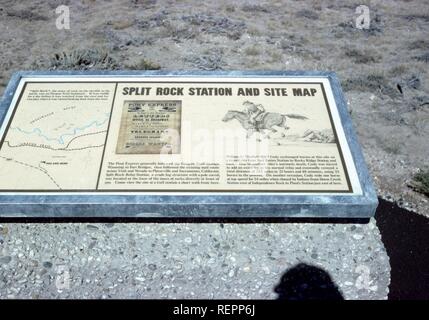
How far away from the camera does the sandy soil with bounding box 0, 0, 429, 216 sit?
18.5 ft

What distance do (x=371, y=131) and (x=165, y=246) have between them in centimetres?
291

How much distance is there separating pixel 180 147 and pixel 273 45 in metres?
3.80

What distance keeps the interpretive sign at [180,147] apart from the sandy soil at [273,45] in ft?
4.83

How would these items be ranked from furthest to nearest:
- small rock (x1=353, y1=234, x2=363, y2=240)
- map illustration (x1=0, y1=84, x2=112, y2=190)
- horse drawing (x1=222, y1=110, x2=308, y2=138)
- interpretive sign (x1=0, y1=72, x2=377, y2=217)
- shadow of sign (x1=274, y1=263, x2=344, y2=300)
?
small rock (x1=353, y1=234, x2=363, y2=240) → horse drawing (x1=222, y1=110, x2=308, y2=138) → shadow of sign (x1=274, y1=263, x2=344, y2=300) → map illustration (x1=0, y1=84, x2=112, y2=190) → interpretive sign (x1=0, y1=72, x2=377, y2=217)

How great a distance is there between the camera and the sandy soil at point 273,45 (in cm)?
564

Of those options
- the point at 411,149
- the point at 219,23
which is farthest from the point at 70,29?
the point at 411,149

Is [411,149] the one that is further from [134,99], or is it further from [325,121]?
[134,99]

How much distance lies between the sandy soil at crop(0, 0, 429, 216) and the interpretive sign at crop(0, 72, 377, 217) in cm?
147

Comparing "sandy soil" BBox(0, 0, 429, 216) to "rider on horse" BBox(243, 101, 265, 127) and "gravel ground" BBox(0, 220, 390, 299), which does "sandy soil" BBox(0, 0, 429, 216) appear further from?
"rider on horse" BBox(243, 101, 265, 127)

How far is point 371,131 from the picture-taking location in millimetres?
5469

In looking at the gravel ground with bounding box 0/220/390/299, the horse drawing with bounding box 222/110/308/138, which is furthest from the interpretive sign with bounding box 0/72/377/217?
the gravel ground with bounding box 0/220/390/299

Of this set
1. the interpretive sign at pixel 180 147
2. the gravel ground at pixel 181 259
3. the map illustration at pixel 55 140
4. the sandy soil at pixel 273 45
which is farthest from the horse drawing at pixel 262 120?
the sandy soil at pixel 273 45

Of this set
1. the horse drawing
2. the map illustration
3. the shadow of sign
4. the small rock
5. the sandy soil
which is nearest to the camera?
the map illustration

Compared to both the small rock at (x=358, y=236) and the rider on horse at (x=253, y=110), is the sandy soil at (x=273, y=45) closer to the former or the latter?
the small rock at (x=358, y=236)
